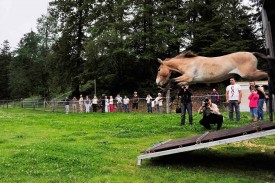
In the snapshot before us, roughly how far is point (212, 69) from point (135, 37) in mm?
27070

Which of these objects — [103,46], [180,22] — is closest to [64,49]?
[103,46]

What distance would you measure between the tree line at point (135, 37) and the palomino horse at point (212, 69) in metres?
25.2

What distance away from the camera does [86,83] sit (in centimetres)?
4109

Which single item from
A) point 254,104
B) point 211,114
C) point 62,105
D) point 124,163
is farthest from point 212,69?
point 62,105

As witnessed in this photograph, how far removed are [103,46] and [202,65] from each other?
1097 inches

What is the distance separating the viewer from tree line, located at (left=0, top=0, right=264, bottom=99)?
35.7 metres

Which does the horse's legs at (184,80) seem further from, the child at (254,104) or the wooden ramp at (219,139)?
the child at (254,104)

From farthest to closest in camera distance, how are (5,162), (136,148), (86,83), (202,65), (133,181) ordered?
1. (86,83)
2. (136,148)
3. (202,65)
4. (5,162)
5. (133,181)

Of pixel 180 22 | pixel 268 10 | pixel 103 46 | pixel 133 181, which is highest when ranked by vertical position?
pixel 180 22

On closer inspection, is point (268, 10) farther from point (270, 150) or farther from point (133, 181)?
point (133, 181)

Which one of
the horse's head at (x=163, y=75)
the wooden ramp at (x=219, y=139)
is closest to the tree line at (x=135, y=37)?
the horse's head at (x=163, y=75)

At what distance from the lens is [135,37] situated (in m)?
35.5

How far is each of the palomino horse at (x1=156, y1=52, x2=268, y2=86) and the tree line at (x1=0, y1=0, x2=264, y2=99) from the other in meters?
25.2

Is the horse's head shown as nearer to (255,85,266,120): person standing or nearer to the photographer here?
the photographer
